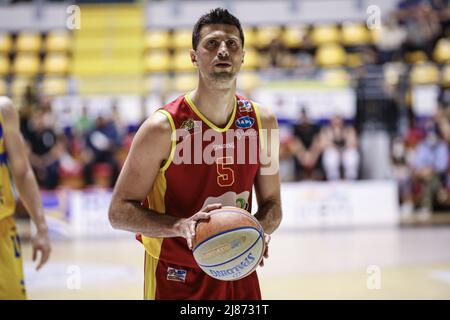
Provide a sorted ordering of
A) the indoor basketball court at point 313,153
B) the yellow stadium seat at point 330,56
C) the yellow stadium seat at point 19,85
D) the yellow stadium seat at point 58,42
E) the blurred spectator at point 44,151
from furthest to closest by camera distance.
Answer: the yellow stadium seat at point 58,42 < the yellow stadium seat at point 330,56 < the yellow stadium seat at point 19,85 < the blurred spectator at point 44,151 < the indoor basketball court at point 313,153

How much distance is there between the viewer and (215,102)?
10.1ft

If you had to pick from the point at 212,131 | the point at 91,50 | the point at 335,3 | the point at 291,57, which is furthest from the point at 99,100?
the point at 212,131

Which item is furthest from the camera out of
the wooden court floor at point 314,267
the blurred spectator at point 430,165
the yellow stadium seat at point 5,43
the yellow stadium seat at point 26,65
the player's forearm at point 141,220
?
the yellow stadium seat at point 5,43

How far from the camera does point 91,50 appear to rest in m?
16.6

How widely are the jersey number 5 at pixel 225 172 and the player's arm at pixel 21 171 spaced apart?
1.26 meters

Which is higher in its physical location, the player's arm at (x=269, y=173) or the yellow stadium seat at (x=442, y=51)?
the yellow stadium seat at (x=442, y=51)

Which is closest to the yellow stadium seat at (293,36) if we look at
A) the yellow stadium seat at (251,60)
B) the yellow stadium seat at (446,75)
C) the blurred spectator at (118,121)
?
the yellow stadium seat at (251,60)

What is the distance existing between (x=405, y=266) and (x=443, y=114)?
474 centimetres

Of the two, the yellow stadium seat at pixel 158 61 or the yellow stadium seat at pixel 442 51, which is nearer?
the yellow stadium seat at pixel 442 51

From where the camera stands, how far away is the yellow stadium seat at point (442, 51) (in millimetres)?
13709

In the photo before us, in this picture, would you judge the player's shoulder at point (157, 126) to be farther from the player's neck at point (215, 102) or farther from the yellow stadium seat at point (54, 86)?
the yellow stadium seat at point (54, 86)

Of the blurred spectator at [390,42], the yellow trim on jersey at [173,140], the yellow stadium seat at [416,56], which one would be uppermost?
the blurred spectator at [390,42]

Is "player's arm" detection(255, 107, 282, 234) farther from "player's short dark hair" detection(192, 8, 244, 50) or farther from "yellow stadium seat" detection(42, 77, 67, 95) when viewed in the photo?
"yellow stadium seat" detection(42, 77, 67, 95)

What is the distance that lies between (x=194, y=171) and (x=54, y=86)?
33.6 feet
